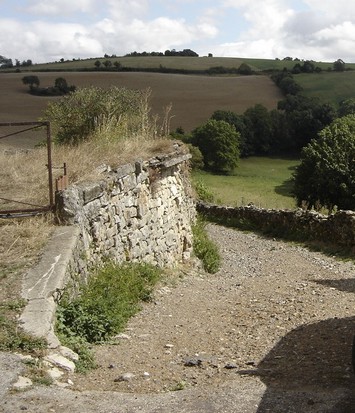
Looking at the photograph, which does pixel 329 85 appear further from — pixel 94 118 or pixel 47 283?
pixel 47 283

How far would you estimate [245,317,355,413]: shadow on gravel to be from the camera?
495 cm

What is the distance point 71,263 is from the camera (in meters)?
7.89

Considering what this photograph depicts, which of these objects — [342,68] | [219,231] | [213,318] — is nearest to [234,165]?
[219,231]

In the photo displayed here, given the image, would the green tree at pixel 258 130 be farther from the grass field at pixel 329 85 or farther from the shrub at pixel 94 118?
the shrub at pixel 94 118

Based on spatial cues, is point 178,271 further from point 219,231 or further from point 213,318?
point 219,231

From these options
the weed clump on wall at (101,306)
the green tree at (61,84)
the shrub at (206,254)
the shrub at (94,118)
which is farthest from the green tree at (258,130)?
the weed clump on wall at (101,306)

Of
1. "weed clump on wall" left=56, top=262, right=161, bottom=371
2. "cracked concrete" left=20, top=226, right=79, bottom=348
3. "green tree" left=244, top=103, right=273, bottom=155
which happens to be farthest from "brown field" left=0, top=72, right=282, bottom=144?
"cracked concrete" left=20, top=226, right=79, bottom=348

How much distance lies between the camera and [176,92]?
55.8m

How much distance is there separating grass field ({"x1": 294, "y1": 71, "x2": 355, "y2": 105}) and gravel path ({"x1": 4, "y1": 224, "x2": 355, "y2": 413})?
193 ft

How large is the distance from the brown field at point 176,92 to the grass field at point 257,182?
19.3ft

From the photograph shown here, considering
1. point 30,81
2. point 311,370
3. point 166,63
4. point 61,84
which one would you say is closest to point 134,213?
point 311,370

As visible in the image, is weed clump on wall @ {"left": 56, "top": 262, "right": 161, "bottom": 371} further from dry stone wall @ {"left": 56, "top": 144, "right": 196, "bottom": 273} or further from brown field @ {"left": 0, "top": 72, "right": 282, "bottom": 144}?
brown field @ {"left": 0, "top": 72, "right": 282, "bottom": 144}

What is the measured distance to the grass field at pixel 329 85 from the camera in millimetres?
68562

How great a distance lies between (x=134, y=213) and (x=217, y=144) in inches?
1521
